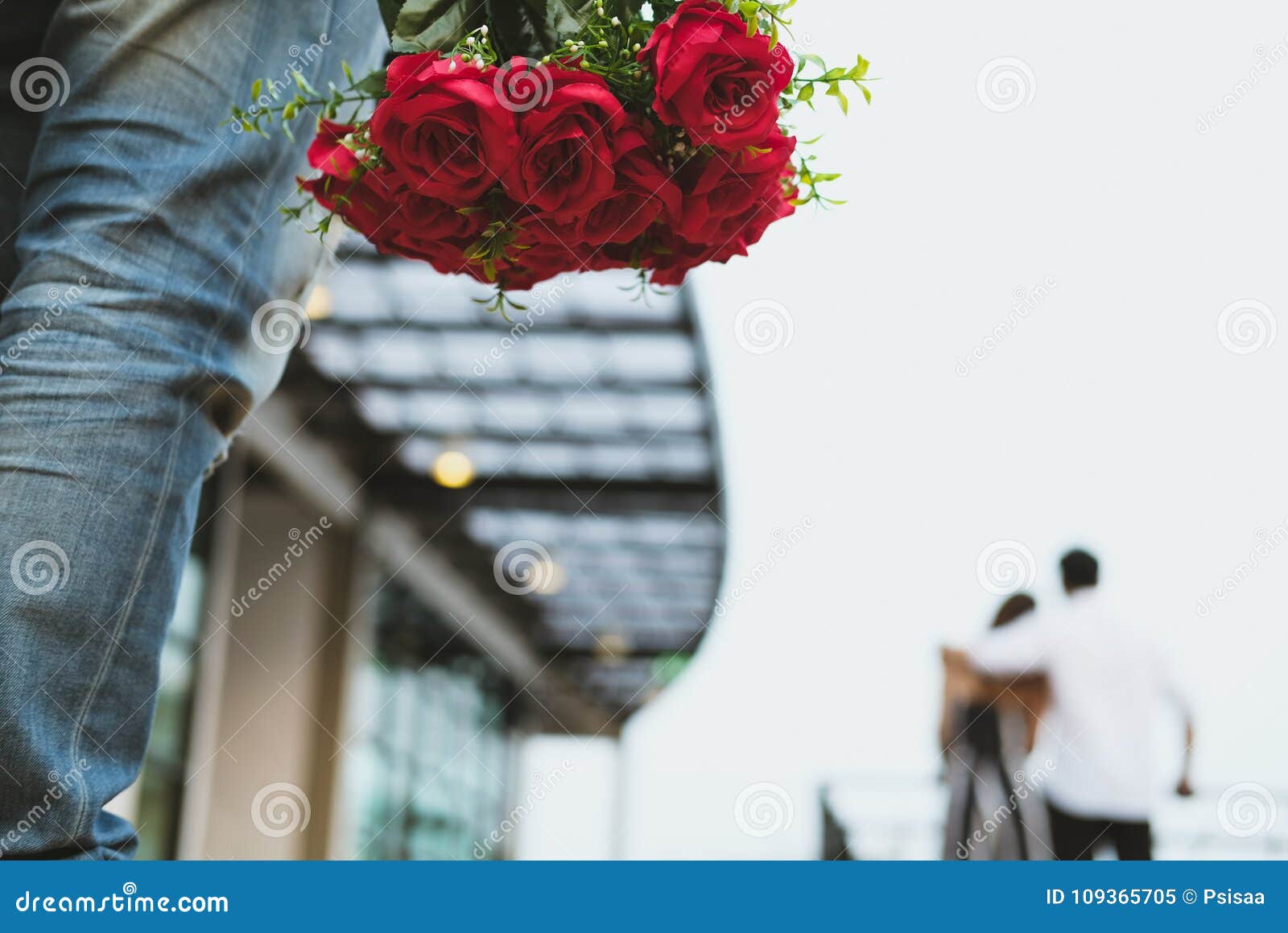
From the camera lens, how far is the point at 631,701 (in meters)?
22.7

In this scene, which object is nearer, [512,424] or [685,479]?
[512,424]

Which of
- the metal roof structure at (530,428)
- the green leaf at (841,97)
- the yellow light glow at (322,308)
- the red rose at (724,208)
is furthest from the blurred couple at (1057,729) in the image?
the yellow light glow at (322,308)

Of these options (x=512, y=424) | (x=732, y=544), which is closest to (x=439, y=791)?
(x=732, y=544)

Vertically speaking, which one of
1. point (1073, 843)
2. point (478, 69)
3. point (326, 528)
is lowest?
point (1073, 843)

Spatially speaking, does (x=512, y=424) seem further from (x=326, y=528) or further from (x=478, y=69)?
(x=478, y=69)

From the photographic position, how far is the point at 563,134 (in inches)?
44.8

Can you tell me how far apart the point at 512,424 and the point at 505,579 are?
5048mm

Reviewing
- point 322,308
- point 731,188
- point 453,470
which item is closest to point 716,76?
point 731,188

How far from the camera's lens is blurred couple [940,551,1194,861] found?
113 inches

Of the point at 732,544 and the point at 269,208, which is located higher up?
the point at 732,544

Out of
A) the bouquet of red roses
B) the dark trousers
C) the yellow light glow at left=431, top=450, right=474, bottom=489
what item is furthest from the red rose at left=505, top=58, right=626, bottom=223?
the yellow light glow at left=431, top=450, right=474, bottom=489

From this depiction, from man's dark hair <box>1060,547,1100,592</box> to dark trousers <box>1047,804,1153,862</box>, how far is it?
576 mm

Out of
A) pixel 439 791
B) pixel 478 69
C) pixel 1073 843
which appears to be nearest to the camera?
pixel 478 69

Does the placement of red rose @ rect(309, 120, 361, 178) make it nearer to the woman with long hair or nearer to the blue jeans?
the blue jeans
